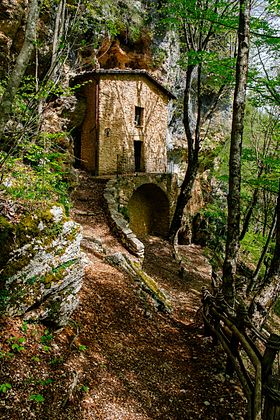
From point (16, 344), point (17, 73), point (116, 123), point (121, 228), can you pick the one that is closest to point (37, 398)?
point (16, 344)

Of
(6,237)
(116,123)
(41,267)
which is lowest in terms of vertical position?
(41,267)

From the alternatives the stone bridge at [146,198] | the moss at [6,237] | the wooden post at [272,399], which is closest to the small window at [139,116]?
the stone bridge at [146,198]

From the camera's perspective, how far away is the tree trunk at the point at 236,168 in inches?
197

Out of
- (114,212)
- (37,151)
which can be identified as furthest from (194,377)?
(114,212)

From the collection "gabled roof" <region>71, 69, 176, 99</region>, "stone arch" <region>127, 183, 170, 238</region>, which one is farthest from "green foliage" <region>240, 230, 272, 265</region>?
"gabled roof" <region>71, 69, 176, 99</region>

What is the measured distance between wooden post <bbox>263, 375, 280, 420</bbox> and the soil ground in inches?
35.1

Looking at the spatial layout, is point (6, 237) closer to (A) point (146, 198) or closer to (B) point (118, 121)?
(A) point (146, 198)

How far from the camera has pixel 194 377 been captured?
425 centimetres

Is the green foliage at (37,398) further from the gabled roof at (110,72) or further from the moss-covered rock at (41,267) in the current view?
the gabled roof at (110,72)

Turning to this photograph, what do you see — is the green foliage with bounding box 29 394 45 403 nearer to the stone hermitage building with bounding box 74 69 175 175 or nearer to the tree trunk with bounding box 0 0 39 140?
the tree trunk with bounding box 0 0 39 140

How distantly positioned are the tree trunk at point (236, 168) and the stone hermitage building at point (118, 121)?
36.5 ft

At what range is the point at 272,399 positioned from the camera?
2793mm

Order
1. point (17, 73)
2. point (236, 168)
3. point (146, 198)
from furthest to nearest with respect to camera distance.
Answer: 1. point (146, 198)
2. point (236, 168)
3. point (17, 73)

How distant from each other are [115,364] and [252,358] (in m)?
1.73
